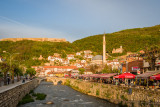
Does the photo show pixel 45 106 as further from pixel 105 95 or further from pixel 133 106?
pixel 133 106

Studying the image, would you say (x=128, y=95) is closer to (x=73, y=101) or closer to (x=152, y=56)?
(x=152, y=56)

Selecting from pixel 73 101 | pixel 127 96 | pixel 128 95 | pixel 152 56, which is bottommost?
pixel 73 101

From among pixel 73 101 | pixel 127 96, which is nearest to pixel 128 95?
pixel 127 96

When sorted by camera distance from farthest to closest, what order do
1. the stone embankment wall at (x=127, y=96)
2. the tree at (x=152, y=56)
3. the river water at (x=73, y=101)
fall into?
the tree at (x=152, y=56), the river water at (x=73, y=101), the stone embankment wall at (x=127, y=96)

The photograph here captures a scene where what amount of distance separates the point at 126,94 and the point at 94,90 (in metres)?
17.8

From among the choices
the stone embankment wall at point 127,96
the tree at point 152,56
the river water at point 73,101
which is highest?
the tree at point 152,56

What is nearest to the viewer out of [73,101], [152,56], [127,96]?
[127,96]

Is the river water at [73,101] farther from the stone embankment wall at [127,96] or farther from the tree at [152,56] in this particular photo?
the tree at [152,56]

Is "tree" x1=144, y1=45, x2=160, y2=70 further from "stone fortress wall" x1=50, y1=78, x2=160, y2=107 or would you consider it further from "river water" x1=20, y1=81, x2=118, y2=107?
"river water" x1=20, y1=81, x2=118, y2=107

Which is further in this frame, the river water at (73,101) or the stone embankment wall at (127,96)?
the river water at (73,101)

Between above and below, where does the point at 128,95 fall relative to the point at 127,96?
above

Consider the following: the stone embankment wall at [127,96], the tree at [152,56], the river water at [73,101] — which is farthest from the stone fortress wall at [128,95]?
the tree at [152,56]

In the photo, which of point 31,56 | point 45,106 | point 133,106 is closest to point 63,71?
point 31,56

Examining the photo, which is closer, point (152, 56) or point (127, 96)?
point (127, 96)
